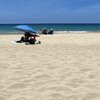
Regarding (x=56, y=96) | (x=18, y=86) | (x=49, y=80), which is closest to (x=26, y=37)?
(x=49, y=80)

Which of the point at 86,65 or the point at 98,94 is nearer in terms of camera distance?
the point at 98,94

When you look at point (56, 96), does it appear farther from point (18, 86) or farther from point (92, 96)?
point (18, 86)

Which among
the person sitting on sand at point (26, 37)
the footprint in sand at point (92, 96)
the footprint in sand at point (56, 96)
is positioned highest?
the footprint in sand at point (92, 96)

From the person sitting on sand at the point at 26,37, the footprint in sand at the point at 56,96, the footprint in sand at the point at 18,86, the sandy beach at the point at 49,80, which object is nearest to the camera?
the footprint in sand at the point at 56,96

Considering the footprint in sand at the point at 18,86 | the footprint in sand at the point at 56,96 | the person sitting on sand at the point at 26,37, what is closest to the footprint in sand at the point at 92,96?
the footprint in sand at the point at 56,96

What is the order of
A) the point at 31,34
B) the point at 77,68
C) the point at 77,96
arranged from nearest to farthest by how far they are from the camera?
the point at 77,96
the point at 77,68
the point at 31,34

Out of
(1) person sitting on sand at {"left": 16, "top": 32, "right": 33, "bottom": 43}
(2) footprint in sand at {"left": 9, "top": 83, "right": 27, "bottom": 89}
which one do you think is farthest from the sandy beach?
(1) person sitting on sand at {"left": 16, "top": 32, "right": 33, "bottom": 43}

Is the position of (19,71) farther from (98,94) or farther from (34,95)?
(98,94)

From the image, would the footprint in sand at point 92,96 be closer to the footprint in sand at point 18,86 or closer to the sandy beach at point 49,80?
the sandy beach at point 49,80

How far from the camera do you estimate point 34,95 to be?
509 cm

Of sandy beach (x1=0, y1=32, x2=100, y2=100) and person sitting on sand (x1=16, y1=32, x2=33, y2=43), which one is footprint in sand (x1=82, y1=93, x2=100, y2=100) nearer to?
sandy beach (x1=0, y1=32, x2=100, y2=100)

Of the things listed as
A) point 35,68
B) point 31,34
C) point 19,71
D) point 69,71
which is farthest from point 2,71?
point 31,34

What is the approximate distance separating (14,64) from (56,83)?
2.61 m

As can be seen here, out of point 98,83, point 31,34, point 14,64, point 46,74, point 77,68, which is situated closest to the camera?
point 98,83
